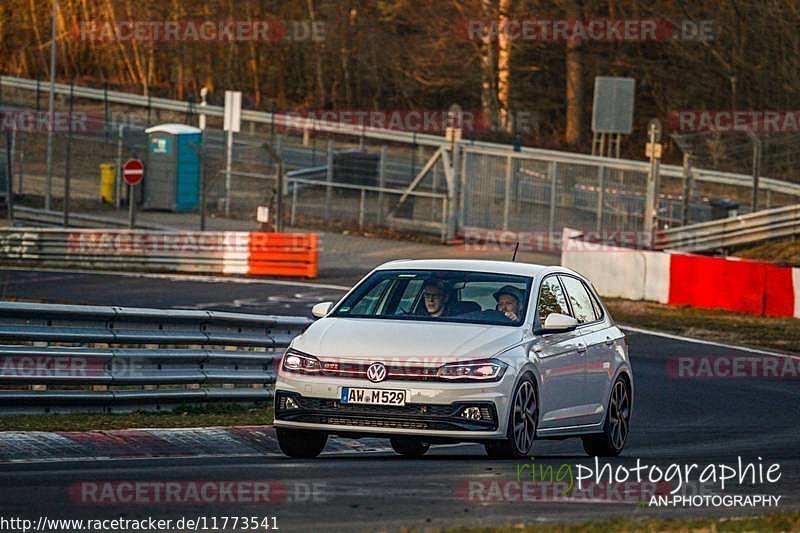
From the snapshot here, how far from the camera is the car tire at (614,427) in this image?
11766 mm

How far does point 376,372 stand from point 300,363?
555mm

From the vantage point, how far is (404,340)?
33.6 ft

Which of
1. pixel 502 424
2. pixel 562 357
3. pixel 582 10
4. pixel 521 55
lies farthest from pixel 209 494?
pixel 521 55

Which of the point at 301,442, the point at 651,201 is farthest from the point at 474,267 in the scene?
the point at 651,201

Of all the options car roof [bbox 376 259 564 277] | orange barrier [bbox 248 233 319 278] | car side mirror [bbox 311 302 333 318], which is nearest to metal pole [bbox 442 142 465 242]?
orange barrier [bbox 248 233 319 278]

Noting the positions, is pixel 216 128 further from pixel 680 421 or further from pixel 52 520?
pixel 52 520

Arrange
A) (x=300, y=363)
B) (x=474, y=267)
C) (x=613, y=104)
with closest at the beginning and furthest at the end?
(x=300, y=363) → (x=474, y=267) → (x=613, y=104)

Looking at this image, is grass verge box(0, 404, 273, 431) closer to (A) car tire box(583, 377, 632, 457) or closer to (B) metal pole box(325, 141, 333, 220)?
(A) car tire box(583, 377, 632, 457)

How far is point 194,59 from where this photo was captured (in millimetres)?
69188

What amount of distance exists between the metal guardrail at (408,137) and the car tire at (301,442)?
79.3 feet

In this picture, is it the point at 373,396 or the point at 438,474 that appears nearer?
the point at 438,474

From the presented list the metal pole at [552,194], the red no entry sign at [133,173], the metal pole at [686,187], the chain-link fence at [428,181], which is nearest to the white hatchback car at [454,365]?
the metal pole at [686,187]

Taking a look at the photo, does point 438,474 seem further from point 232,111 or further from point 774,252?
point 232,111

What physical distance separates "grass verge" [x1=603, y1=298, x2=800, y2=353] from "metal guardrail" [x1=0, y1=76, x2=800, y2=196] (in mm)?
7026
